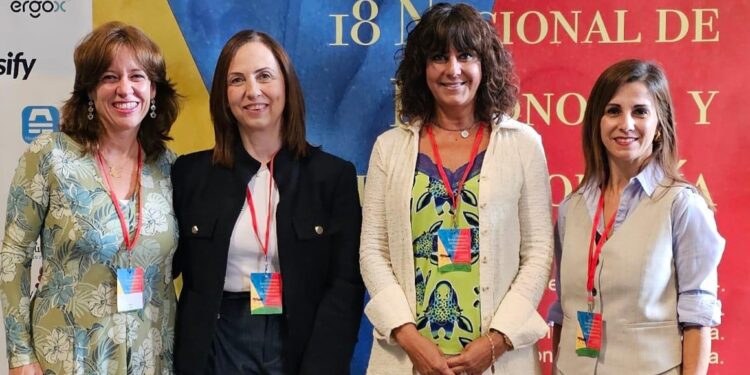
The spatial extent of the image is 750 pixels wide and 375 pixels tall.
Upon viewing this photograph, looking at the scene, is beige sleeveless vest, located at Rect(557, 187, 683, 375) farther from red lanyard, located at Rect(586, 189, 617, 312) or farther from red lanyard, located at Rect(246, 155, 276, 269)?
red lanyard, located at Rect(246, 155, 276, 269)

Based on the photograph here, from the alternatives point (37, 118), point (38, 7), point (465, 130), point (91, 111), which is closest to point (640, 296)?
point (465, 130)

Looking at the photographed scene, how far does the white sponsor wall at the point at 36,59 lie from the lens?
324cm

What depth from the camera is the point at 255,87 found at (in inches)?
90.1

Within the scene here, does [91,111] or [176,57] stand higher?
[176,57]

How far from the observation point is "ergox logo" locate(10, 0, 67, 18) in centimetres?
323

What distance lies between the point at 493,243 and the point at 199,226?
2.79ft

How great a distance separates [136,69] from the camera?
90.4 inches

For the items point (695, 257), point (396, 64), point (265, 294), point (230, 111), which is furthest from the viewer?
point (396, 64)

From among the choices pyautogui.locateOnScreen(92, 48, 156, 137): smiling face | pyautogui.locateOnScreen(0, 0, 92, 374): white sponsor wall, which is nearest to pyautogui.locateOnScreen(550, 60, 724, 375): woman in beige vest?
pyautogui.locateOnScreen(92, 48, 156, 137): smiling face

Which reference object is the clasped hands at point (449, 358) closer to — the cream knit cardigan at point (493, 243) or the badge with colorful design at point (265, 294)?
the cream knit cardigan at point (493, 243)

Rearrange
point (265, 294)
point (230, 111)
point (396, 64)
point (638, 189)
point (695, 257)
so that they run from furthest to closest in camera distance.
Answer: point (396, 64) → point (230, 111) → point (265, 294) → point (638, 189) → point (695, 257)

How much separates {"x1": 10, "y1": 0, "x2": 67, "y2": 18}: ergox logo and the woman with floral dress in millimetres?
1103

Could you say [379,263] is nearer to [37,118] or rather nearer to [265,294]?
[265,294]

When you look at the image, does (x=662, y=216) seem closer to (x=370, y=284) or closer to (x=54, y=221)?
(x=370, y=284)
